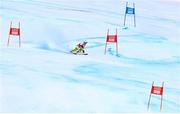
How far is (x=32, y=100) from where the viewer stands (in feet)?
28.1

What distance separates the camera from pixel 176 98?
973cm

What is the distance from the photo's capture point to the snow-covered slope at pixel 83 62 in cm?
882

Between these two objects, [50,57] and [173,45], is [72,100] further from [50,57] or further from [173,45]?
[173,45]

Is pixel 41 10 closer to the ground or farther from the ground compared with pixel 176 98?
farther from the ground

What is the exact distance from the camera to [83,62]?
461 inches

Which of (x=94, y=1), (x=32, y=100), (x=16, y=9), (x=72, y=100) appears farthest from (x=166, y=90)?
(x=94, y=1)

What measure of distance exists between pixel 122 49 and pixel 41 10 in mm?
6081

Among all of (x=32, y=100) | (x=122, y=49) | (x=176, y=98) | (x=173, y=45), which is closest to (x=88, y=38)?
(x=122, y=49)

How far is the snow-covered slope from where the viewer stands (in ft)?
28.9

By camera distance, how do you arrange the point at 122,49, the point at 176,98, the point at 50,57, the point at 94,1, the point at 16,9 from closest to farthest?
the point at 176,98 → the point at 50,57 → the point at 122,49 → the point at 16,9 → the point at 94,1

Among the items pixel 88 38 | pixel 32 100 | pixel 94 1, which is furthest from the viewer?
pixel 94 1

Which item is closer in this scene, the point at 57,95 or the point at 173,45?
the point at 57,95

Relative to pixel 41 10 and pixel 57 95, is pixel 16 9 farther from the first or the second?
pixel 57 95

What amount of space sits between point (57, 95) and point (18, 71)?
5.30 feet
